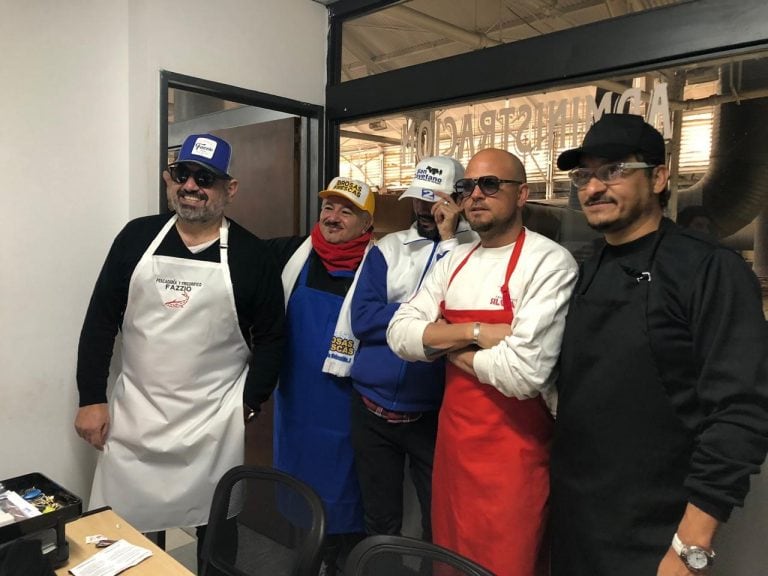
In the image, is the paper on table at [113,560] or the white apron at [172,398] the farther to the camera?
the white apron at [172,398]

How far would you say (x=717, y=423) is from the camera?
3.78 feet

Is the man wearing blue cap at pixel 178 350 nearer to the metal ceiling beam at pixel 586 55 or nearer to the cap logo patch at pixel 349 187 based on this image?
the cap logo patch at pixel 349 187

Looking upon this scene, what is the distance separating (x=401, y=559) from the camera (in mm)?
1276

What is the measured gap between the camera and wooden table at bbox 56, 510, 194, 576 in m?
A: 1.23

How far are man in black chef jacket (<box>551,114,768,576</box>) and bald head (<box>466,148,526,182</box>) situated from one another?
7.7 inches

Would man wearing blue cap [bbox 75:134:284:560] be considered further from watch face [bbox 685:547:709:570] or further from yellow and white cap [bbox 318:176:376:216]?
watch face [bbox 685:547:709:570]

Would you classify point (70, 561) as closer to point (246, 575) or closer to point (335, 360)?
point (246, 575)

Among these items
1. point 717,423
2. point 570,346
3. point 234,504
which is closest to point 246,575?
point 234,504

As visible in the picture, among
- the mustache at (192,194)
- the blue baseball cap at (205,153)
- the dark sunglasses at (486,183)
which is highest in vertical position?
the blue baseball cap at (205,153)

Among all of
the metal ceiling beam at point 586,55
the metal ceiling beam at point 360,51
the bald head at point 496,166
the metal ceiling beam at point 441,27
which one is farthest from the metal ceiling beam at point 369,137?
the bald head at point 496,166

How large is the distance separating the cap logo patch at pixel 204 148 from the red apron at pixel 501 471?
1043 millimetres

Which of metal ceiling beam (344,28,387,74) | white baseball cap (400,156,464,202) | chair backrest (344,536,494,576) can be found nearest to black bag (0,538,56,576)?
chair backrest (344,536,494,576)

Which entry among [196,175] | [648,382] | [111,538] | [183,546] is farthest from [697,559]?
[183,546]

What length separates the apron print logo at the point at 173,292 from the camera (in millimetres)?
1970
